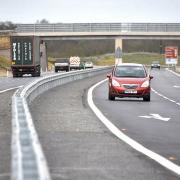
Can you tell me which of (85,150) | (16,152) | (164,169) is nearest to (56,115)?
(85,150)

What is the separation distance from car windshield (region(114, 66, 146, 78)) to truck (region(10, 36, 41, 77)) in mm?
30964

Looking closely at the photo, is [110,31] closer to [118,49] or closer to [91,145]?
[118,49]

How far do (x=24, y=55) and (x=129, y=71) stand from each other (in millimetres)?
32068

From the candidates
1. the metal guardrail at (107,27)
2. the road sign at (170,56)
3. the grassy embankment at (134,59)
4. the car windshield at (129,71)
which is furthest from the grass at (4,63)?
the grassy embankment at (134,59)

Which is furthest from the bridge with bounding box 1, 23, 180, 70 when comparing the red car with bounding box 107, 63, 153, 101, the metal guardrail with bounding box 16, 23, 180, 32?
the red car with bounding box 107, 63, 153, 101

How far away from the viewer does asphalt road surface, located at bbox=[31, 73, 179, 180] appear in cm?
898

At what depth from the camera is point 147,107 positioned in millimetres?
23297

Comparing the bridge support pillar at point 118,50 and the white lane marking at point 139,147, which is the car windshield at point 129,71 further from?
the bridge support pillar at point 118,50

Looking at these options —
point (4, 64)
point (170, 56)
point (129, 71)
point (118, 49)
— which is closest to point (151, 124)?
point (129, 71)

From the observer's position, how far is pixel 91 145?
12172 millimetres

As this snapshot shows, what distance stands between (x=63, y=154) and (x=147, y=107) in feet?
41.6

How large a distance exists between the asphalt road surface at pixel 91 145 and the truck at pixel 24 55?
3676 cm

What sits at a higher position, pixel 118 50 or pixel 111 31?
pixel 111 31

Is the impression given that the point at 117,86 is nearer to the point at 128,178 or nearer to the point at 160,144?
the point at 160,144
